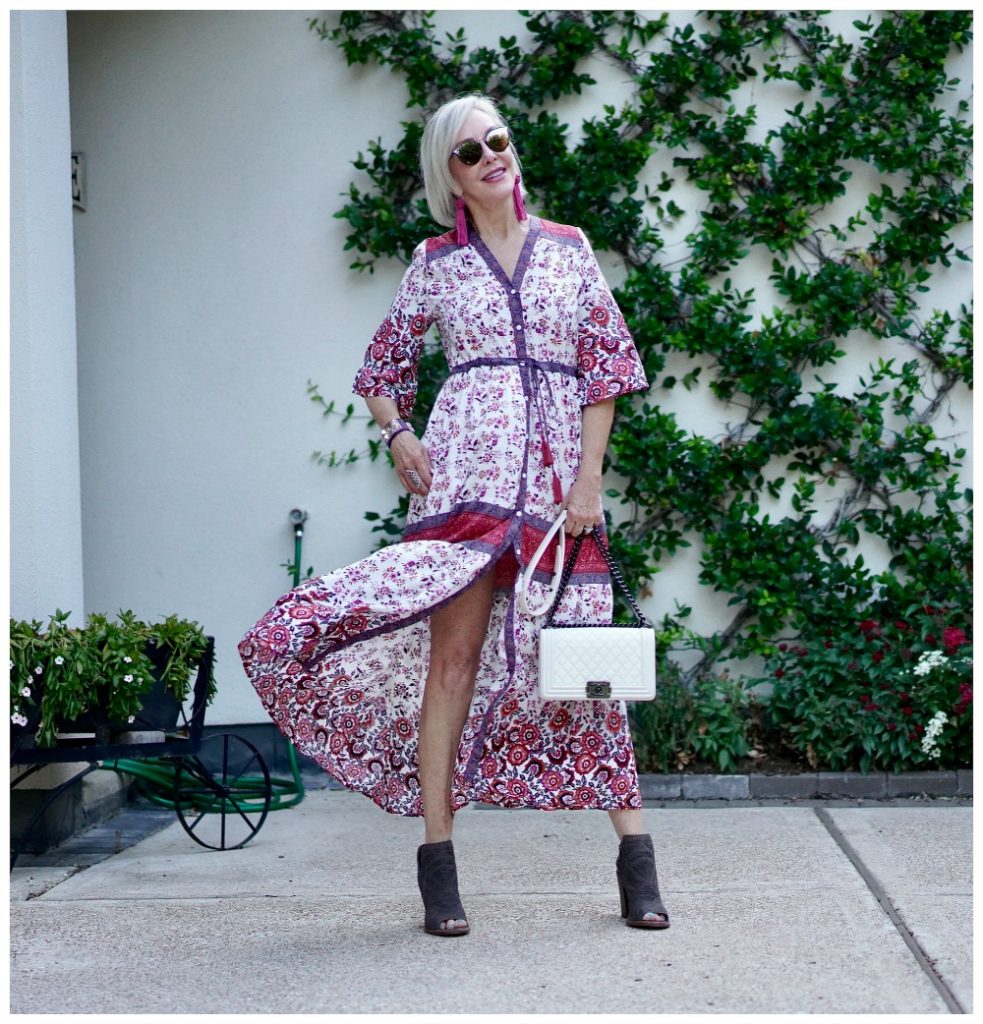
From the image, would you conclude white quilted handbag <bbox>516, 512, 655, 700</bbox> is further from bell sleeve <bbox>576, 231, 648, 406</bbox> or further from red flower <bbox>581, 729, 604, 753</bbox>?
bell sleeve <bbox>576, 231, 648, 406</bbox>

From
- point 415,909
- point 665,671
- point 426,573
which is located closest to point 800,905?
point 415,909

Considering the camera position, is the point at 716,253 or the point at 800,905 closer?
the point at 800,905

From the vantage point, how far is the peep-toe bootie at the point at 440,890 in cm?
265

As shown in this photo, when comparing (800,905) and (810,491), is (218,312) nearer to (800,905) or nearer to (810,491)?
(810,491)

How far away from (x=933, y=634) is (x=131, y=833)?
2.54 meters

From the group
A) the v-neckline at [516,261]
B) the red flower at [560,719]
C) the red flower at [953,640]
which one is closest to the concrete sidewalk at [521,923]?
the red flower at [560,719]

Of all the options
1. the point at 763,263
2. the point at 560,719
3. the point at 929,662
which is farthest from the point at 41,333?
the point at 929,662

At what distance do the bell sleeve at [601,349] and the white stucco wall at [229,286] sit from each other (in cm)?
175

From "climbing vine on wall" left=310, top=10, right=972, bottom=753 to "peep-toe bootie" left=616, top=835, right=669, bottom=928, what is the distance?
1.79m

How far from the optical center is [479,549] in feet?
8.93

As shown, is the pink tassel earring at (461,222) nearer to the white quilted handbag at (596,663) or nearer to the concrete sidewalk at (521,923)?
the white quilted handbag at (596,663)

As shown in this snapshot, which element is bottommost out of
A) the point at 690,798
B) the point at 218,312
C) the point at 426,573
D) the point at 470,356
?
the point at 690,798

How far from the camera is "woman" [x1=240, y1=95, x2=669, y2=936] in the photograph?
2.72 metres

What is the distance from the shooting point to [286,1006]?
2.27 meters
